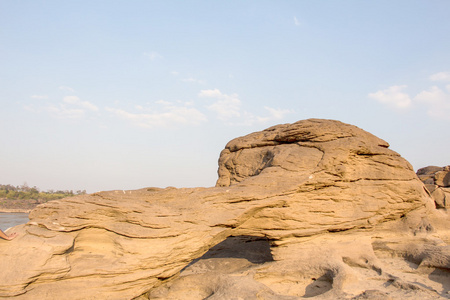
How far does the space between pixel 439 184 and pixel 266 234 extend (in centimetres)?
832

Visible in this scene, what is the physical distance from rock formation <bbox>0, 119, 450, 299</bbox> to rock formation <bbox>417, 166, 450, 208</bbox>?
→ 0.73 meters

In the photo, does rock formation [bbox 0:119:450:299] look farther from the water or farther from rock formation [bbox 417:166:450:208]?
the water

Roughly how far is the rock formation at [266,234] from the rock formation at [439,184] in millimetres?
732

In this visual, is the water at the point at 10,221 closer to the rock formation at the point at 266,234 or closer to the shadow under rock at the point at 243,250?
the shadow under rock at the point at 243,250

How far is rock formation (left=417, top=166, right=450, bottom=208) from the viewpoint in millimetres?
10508

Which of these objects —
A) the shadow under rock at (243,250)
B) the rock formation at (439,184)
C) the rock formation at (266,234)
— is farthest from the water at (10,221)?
the rock formation at (439,184)

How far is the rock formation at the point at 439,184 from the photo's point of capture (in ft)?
34.5

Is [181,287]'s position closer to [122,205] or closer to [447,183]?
[122,205]

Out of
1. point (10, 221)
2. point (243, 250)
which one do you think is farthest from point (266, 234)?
point (10, 221)

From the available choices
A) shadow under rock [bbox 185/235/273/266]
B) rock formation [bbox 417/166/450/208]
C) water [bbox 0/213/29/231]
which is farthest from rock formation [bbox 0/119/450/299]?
water [bbox 0/213/29/231]

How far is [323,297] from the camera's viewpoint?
6.33m

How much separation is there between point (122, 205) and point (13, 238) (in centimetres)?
185

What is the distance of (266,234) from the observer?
7.56 m

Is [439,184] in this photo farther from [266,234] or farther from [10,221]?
[10,221]
